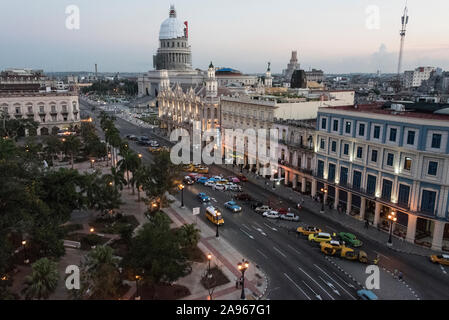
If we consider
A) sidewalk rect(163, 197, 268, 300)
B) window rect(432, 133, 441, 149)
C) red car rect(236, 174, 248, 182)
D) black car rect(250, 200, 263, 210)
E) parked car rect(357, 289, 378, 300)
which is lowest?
sidewalk rect(163, 197, 268, 300)

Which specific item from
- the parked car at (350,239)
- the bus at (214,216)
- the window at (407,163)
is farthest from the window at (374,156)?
the bus at (214,216)

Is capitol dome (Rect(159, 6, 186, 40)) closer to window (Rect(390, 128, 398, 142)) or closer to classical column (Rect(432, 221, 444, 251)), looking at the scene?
window (Rect(390, 128, 398, 142))

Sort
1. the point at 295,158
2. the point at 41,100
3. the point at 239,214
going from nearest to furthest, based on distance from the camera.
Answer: the point at 239,214 < the point at 295,158 < the point at 41,100

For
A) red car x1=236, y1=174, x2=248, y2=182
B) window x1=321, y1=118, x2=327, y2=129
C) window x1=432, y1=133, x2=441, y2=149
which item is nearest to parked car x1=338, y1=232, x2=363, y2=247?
window x1=432, y1=133, x2=441, y2=149

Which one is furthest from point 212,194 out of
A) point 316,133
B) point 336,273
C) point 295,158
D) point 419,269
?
point 419,269

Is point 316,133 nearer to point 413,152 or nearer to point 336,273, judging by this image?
point 413,152

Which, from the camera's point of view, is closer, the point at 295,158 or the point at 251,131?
the point at 295,158
